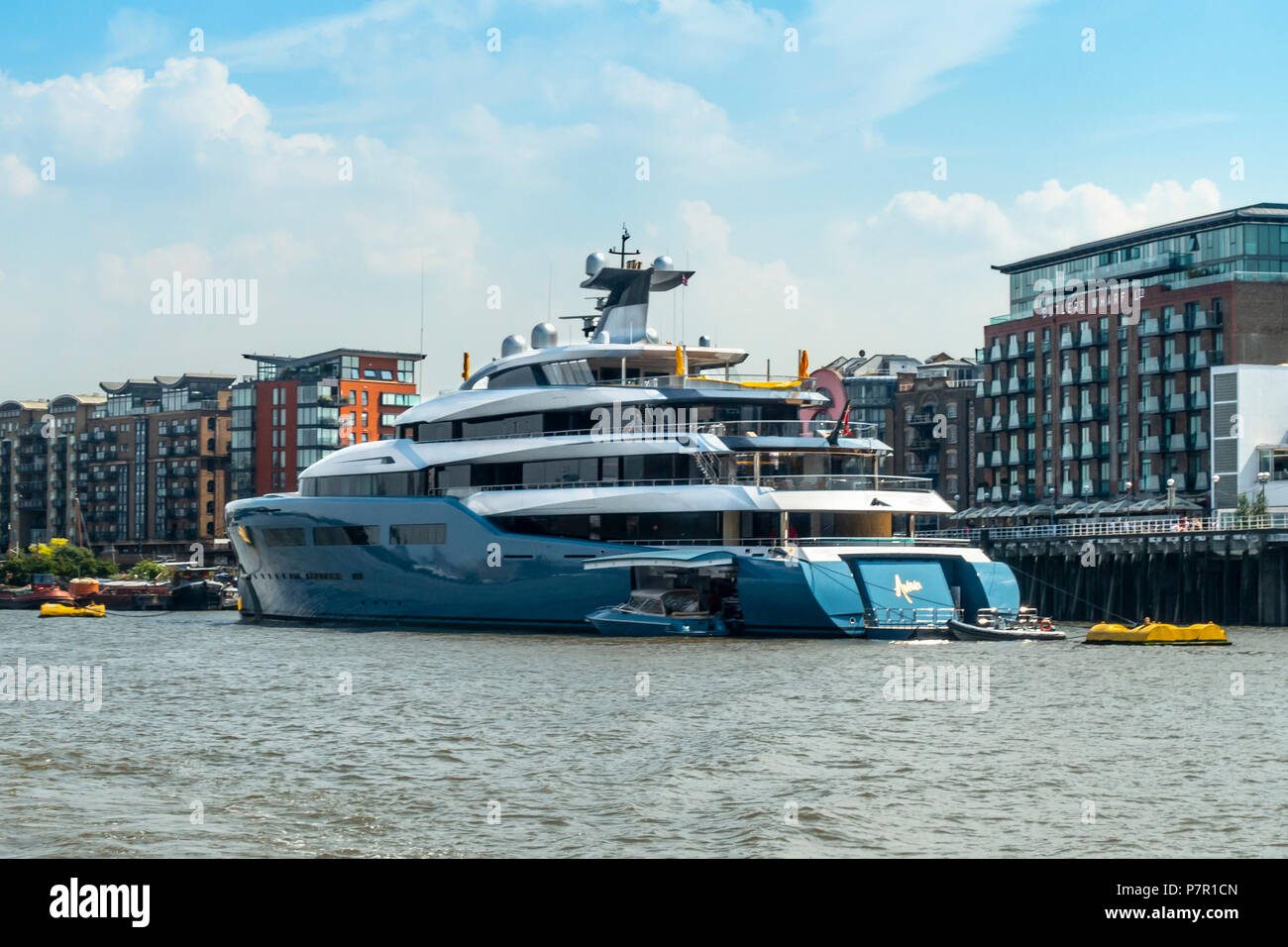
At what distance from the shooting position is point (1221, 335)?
94250 millimetres

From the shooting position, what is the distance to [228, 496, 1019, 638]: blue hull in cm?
4788

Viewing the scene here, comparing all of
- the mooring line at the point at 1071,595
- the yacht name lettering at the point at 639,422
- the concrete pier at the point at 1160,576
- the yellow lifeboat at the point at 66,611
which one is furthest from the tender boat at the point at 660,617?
the yellow lifeboat at the point at 66,611

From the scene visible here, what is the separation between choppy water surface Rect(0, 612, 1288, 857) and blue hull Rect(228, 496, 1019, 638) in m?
5.96

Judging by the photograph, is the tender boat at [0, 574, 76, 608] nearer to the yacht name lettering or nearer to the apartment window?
the apartment window

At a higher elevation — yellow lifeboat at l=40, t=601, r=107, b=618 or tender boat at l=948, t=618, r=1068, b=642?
tender boat at l=948, t=618, r=1068, b=642

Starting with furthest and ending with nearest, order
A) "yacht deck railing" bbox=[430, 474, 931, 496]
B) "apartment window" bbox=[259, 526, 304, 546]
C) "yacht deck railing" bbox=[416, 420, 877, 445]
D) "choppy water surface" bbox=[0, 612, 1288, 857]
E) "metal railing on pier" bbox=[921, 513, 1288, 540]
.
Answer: "metal railing on pier" bbox=[921, 513, 1288, 540] → "apartment window" bbox=[259, 526, 304, 546] → "yacht deck railing" bbox=[416, 420, 877, 445] → "yacht deck railing" bbox=[430, 474, 931, 496] → "choppy water surface" bbox=[0, 612, 1288, 857]

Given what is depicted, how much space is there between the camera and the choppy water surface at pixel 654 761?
59.4 feet

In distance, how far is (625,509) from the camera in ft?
170

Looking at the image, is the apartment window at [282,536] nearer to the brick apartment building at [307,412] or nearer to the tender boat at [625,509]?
the tender boat at [625,509]

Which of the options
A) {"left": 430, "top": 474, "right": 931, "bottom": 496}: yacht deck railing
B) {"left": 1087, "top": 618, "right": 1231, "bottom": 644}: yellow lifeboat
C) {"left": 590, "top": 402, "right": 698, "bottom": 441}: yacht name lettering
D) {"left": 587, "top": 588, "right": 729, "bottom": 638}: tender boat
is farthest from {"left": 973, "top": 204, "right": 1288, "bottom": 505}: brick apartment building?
{"left": 587, "top": 588, "right": 729, "bottom": 638}: tender boat

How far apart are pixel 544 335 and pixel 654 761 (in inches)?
1581

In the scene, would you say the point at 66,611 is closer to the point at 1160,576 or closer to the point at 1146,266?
the point at 1160,576

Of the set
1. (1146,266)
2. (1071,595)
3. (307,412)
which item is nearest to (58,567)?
(307,412)
